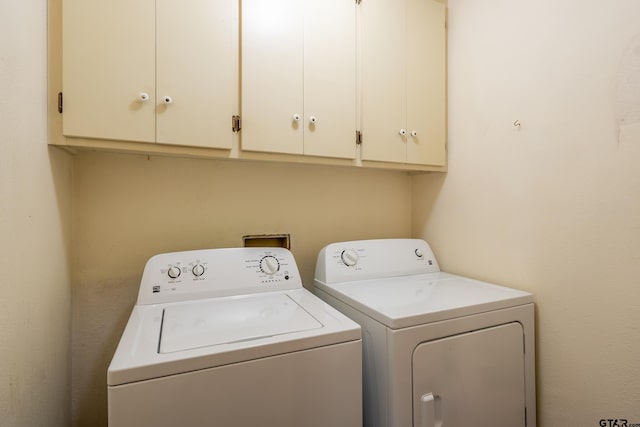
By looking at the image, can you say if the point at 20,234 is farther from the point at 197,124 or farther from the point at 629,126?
the point at 629,126

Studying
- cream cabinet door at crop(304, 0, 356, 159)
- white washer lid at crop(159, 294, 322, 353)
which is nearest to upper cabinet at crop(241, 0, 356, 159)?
cream cabinet door at crop(304, 0, 356, 159)

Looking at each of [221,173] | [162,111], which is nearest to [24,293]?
[162,111]

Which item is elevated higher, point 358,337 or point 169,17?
point 169,17

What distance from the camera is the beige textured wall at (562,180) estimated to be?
1.00 m

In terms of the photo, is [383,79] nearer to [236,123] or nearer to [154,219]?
[236,123]

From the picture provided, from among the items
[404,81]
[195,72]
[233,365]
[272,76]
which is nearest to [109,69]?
[195,72]

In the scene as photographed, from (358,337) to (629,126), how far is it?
1.12 metres

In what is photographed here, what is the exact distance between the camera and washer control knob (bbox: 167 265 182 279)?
46.5 inches

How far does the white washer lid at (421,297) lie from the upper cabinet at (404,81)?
609 millimetres

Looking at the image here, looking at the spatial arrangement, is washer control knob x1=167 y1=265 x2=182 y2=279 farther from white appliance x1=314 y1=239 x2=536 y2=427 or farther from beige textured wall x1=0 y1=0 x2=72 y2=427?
white appliance x1=314 y1=239 x2=536 y2=427

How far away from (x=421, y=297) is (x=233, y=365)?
75cm

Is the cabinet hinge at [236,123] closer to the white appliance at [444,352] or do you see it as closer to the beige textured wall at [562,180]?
the white appliance at [444,352]

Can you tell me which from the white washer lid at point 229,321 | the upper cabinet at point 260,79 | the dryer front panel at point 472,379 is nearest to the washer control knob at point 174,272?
the white washer lid at point 229,321

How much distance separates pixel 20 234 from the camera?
2.57 feet
